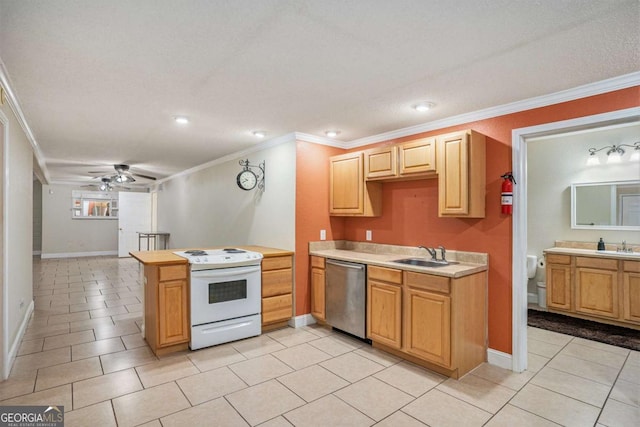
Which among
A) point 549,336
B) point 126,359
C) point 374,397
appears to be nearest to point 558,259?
point 549,336

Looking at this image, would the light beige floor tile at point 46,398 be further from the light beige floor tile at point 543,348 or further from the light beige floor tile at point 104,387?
the light beige floor tile at point 543,348

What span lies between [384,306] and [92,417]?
2.47 m

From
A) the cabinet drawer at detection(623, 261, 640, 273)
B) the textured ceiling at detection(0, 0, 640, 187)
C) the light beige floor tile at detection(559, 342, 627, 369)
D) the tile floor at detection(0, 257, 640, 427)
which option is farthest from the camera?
the cabinet drawer at detection(623, 261, 640, 273)

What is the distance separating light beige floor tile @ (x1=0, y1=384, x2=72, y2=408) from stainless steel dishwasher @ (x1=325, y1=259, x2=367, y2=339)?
247cm

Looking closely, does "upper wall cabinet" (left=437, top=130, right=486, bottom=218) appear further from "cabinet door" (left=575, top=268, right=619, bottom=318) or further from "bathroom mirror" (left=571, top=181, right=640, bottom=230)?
"bathroom mirror" (left=571, top=181, right=640, bottom=230)

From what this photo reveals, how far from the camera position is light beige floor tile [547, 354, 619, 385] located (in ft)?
9.02

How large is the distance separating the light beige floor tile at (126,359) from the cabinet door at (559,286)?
500cm

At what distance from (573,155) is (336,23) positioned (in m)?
4.61

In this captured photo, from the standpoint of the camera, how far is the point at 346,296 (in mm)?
3641

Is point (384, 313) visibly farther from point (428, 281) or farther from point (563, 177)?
point (563, 177)

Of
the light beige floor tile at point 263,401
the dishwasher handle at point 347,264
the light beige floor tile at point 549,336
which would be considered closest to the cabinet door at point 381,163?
the dishwasher handle at point 347,264

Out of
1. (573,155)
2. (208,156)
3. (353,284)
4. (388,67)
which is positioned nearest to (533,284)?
(573,155)

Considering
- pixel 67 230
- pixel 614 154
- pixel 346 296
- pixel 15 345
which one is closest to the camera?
pixel 15 345

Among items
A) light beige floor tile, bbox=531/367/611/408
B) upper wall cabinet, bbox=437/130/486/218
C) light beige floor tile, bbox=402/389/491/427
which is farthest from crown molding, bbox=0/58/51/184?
light beige floor tile, bbox=531/367/611/408
